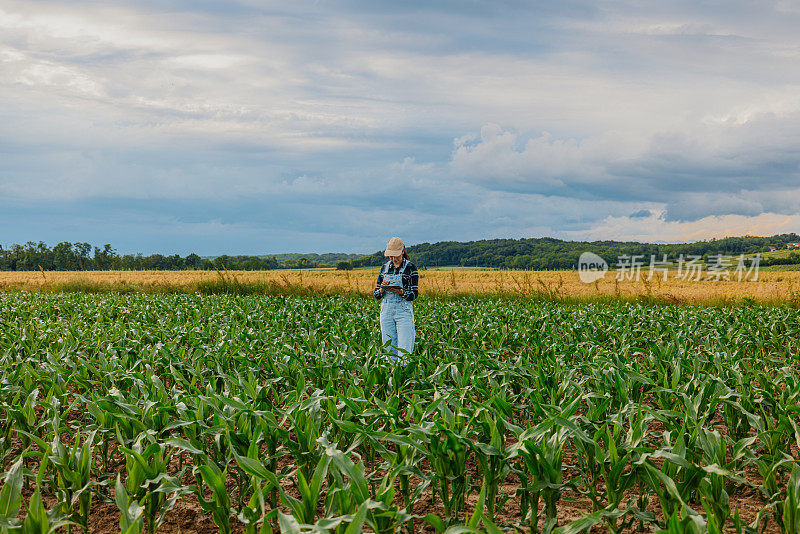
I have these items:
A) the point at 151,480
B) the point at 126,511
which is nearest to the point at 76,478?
the point at 151,480

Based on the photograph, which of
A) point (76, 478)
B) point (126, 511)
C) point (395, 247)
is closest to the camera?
point (126, 511)

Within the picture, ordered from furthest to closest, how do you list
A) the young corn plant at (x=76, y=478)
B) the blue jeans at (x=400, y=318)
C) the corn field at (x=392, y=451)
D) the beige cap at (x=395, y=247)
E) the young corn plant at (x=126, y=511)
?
the blue jeans at (x=400, y=318) < the beige cap at (x=395, y=247) < the young corn plant at (x=76, y=478) < the corn field at (x=392, y=451) < the young corn plant at (x=126, y=511)

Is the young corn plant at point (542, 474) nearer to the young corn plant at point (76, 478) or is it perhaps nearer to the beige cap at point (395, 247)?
the young corn plant at point (76, 478)

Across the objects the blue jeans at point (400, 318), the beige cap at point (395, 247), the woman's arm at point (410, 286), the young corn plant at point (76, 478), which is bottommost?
the young corn plant at point (76, 478)

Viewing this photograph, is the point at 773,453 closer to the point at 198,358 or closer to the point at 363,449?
the point at 363,449

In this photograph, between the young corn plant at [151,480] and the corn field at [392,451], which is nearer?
the corn field at [392,451]

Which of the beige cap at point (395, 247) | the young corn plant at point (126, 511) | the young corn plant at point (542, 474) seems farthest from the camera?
the beige cap at point (395, 247)

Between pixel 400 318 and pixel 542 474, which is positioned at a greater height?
pixel 400 318

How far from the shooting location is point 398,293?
26.5 feet

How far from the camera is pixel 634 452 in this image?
385 cm

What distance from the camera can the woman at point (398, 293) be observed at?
8047 millimetres

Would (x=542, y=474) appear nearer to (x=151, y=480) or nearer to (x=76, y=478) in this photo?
(x=151, y=480)

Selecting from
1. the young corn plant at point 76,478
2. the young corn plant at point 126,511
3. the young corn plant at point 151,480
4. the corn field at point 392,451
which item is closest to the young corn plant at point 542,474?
the corn field at point 392,451

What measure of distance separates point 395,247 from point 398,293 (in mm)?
686
